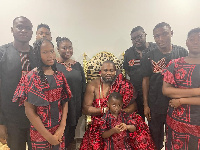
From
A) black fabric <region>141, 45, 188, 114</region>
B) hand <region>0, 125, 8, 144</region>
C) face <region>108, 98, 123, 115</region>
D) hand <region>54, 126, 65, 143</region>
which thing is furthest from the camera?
black fabric <region>141, 45, 188, 114</region>

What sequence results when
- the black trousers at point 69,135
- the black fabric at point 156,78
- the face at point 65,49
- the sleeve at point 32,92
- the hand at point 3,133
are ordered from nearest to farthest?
1. the sleeve at point 32,92
2. the hand at point 3,133
3. the black fabric at point 156,78
4. the face at point 65,49
5. the black trousers at point 69,135

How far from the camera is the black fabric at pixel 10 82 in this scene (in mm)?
1686

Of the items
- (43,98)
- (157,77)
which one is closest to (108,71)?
(157,77)

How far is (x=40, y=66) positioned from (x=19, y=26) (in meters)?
0.55

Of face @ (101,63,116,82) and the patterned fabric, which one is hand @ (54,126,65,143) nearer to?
the patterned fabric

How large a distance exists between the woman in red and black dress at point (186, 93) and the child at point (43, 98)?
0.95 m

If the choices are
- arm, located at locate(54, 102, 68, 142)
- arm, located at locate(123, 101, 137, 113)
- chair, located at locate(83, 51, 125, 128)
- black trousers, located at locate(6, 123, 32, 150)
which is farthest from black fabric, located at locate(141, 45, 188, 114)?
black trousers, located at locate(6, 123, 32, 150)

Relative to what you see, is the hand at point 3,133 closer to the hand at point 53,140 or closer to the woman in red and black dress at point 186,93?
the hand at point 53,140

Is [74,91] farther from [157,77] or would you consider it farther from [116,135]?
[157,77]

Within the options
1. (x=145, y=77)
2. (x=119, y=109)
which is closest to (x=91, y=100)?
(x=119, y=109)

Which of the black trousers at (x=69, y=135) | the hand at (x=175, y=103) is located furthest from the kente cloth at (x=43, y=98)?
the hand at (x=175, y=103)

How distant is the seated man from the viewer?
193 cm

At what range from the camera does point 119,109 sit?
1.79 meters

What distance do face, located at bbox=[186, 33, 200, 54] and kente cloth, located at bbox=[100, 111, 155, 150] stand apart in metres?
0.88
